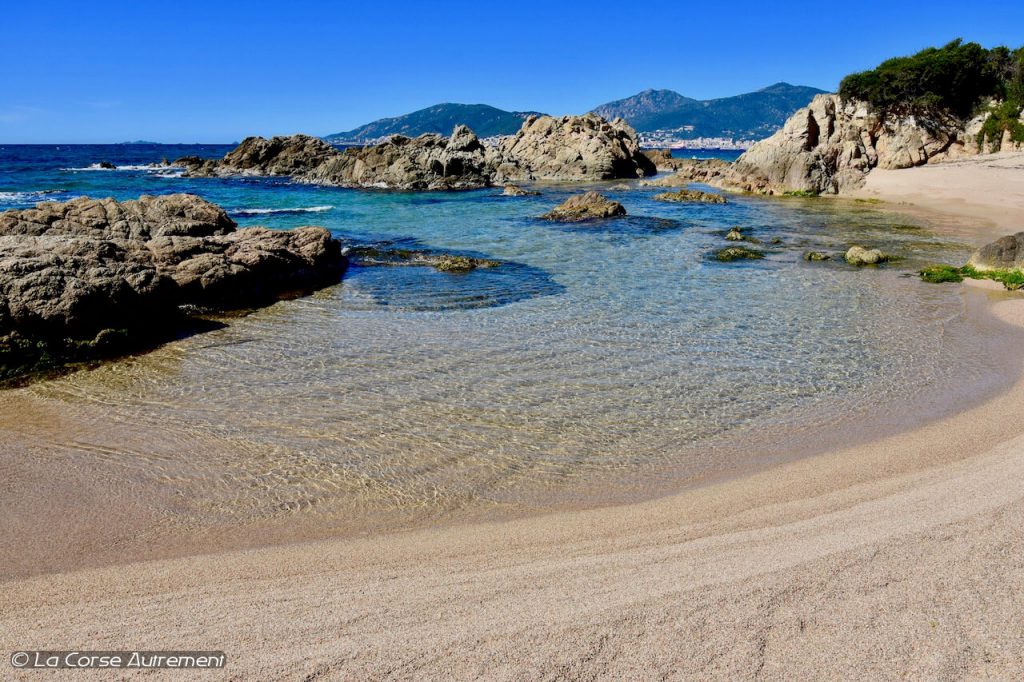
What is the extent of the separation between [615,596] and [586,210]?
27991 mm

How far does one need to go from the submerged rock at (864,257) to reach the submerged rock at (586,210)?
13.0 metres

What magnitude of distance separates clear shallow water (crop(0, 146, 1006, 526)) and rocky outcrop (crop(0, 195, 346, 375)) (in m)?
1.08

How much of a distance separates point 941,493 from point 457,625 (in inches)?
186

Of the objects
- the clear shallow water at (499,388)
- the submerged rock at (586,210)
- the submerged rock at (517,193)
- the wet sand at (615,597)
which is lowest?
the wet sand at (615,597)

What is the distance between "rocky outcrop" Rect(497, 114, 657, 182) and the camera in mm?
61062

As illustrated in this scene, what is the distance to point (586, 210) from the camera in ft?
102

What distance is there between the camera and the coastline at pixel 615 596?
3.80 meters

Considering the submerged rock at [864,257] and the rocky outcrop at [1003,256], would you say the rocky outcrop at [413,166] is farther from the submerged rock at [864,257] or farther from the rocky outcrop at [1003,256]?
the rocky outcrop at [1003,256]

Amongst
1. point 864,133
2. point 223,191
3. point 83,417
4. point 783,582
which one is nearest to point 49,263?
point 83,417

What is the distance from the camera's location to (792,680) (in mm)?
3615

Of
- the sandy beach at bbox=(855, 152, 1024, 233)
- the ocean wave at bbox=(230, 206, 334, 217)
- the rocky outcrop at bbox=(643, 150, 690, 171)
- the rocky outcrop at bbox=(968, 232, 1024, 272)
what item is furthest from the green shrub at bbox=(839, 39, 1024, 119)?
the ocean wave at bbox=(230, 206, 334, 217)

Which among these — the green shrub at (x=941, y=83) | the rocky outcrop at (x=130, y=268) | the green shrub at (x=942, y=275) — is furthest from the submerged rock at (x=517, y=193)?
the green shrub at (x=942, y=275)

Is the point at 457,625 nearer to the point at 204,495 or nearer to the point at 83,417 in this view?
the point at 204,495

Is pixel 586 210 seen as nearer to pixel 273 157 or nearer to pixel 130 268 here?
pixel 130 268
